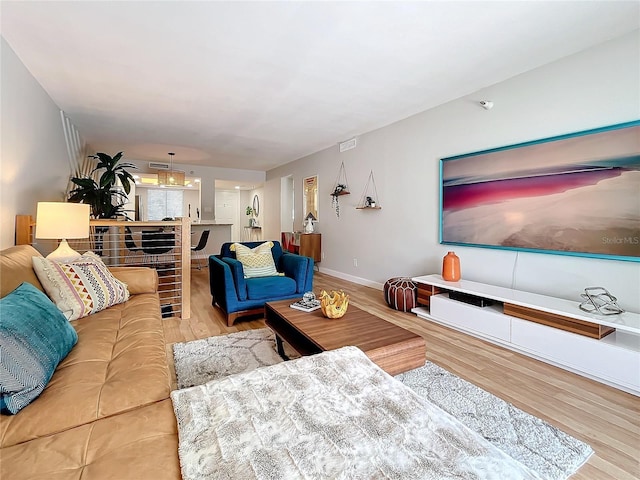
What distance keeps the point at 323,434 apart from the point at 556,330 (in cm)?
222

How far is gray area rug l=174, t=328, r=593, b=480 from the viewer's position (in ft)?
4.71

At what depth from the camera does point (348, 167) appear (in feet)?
17.5

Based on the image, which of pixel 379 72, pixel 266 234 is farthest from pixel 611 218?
pixel 266 234

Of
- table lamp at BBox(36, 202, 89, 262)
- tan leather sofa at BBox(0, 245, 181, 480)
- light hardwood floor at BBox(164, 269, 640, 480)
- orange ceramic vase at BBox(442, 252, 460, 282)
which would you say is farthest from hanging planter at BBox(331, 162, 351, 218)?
tan leather sofa at BBox(0, 245, 181, 480)

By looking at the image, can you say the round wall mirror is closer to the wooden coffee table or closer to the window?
the window

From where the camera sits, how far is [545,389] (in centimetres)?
201

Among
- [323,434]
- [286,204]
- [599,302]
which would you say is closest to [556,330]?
[599,302]

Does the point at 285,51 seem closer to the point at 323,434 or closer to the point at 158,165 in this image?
the point at 323,434

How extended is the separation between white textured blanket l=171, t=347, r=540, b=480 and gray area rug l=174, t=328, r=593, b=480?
71 cm

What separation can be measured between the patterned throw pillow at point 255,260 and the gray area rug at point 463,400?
794 mm

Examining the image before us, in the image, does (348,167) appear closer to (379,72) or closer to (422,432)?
(379,72)

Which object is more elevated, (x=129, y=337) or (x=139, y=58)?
(x=139, y=58)

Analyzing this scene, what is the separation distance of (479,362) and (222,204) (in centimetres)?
1019

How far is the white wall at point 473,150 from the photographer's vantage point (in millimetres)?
2396
